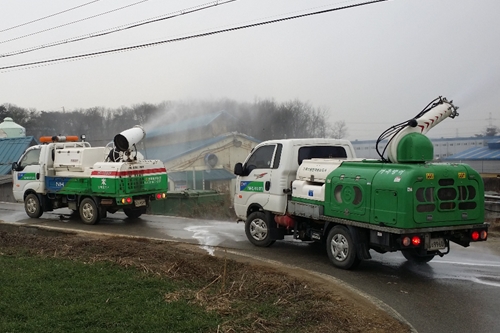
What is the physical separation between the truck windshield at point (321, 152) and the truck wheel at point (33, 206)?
32.5ft

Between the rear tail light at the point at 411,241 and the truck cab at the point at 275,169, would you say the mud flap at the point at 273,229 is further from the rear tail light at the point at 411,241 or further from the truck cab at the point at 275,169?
the rear tail light at the point at 411,241

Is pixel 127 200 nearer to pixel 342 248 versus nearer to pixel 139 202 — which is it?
pixel 139 202

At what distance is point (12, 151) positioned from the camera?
1257 inches

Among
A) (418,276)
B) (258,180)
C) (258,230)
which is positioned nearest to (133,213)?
(258,230)

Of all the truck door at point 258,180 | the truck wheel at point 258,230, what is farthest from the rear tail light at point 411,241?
the truck wheel at point 258,230

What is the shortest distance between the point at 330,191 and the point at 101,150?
888 centimetres

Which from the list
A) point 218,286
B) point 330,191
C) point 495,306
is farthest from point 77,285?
point 495,306

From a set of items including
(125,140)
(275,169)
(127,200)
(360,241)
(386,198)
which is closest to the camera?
(386,198)

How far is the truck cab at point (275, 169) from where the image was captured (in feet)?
32.4

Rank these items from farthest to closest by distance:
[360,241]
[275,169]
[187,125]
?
[187,125] < [275,169] < [360,241]

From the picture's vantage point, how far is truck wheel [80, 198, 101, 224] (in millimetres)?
14242

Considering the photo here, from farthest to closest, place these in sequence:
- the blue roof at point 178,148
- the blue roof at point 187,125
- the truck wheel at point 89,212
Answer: the blue roof at point 187,125 → the blue roof at point 178,148 → the truck wheel at point 89,212

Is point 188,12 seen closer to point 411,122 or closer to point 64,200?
point 64,200

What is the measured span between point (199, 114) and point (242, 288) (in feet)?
98.5
